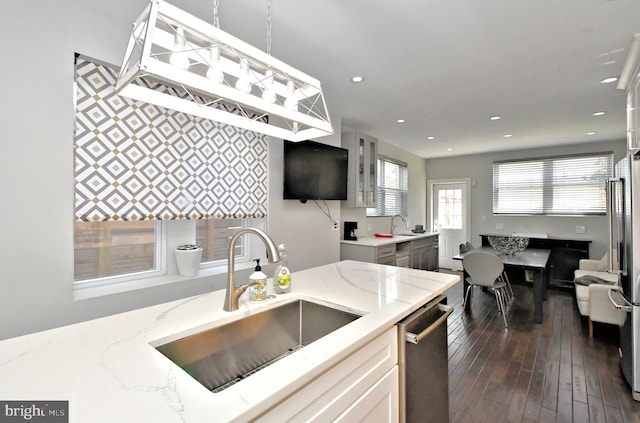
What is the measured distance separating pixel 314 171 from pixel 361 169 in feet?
4.04

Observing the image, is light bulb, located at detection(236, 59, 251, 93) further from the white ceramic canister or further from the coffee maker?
the coffee maker

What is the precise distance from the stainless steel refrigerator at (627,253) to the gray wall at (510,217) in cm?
351

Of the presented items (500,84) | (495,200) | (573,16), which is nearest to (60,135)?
(573,16)

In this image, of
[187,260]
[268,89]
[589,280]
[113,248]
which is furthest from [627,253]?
[113,248]

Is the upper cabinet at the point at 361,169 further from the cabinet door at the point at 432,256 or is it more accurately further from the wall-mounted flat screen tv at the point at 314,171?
the cabinet door at the point at 432,256

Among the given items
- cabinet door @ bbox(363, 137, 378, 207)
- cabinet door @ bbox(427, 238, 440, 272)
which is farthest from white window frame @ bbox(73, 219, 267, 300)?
cabinet door @ bbox(427, 238, 440, 272)

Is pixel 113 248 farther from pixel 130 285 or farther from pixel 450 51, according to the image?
pixel 450 51

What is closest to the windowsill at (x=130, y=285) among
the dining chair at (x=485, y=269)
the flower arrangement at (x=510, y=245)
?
the dining chair at (x=485, y=269)

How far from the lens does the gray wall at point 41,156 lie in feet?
5.13

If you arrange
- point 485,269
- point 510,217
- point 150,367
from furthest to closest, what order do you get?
point 510,217
point 485,269
point 150,367

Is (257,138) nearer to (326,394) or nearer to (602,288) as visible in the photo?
(326,394)

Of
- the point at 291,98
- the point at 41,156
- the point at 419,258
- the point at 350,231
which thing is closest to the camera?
the point at 291,98

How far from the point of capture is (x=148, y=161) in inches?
83.9

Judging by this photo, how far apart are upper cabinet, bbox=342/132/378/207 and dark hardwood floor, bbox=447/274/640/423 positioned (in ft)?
6.28
